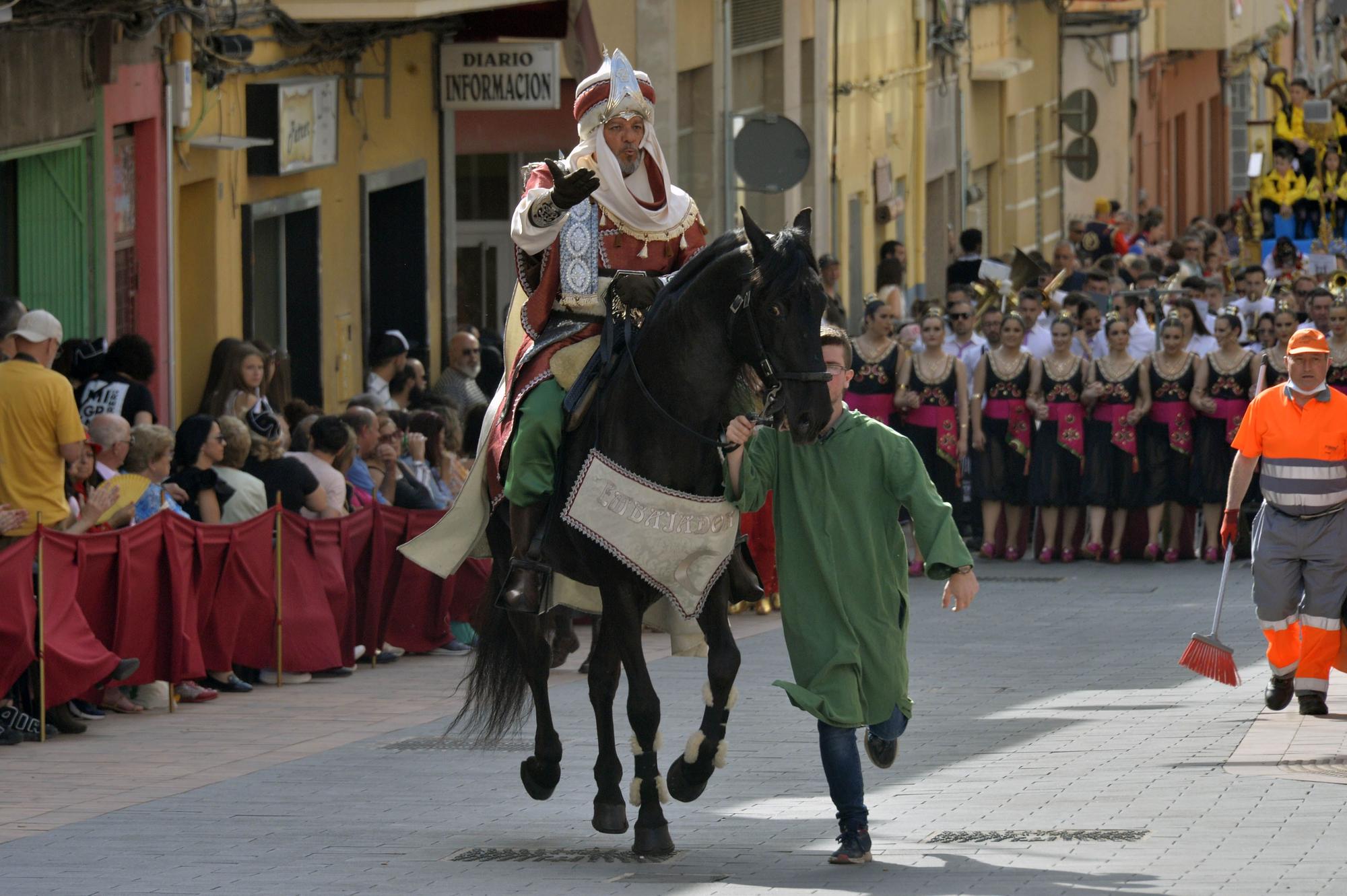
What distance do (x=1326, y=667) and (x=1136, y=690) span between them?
1528 millimetres

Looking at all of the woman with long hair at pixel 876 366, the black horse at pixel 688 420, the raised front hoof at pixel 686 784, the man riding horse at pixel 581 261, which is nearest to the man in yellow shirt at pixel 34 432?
the man riding horse at pixel 581 261

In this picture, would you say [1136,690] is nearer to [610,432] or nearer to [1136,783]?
[1136,783]

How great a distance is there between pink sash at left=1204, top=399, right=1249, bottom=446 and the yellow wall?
6893 mm

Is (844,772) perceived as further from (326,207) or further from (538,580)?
(326,207)

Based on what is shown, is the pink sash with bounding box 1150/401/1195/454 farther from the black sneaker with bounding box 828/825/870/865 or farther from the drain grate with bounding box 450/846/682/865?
the black sneaker with bounding box 828/825/870/865

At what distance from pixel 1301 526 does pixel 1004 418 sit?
7931 millimetres

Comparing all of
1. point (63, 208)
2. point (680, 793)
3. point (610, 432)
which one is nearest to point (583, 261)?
point (610, 432)

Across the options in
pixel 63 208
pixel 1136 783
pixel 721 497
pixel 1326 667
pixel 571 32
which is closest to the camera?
pixel 721 497

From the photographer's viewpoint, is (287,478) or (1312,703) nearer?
(1312,703)

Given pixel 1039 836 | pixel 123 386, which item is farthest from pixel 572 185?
pixel 123 386

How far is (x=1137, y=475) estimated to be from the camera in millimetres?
20391

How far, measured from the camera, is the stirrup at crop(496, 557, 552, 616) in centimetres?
994

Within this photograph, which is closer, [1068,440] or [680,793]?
[680,793]

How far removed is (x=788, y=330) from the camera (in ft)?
29.3
